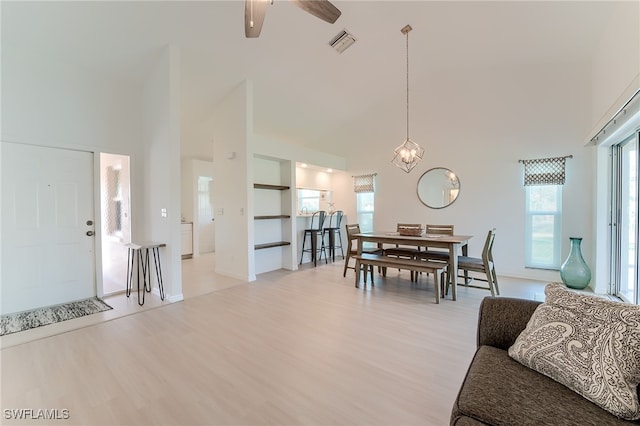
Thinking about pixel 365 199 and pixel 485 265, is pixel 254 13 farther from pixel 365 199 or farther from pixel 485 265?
pixel 365 199

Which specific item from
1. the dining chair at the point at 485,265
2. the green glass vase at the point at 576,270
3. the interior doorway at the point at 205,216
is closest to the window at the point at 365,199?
the dining chair at the point at 485,265

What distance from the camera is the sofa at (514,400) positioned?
100cm

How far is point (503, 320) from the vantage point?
5.15 ft

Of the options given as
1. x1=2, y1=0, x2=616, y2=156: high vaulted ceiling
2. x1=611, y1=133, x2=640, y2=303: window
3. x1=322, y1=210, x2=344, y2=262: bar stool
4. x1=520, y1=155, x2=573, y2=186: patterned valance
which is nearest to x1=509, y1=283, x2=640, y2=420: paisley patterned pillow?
x1=611, y1=133, x2=640, y2=303: window

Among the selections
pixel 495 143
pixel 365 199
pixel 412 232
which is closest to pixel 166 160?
pixel 412 232

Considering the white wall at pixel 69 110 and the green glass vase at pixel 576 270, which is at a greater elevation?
the white wall at pixel 69 110

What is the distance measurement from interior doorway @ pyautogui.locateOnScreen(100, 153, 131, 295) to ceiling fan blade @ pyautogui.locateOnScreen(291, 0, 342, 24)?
10.8 ft

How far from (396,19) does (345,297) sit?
388cm

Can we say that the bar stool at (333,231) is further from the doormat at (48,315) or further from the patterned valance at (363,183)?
the doormat at (48,315)

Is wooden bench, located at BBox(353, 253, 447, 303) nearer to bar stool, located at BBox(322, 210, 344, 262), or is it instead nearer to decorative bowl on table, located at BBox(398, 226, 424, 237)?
decorative bowl on table, located at BBox(398, 226, 424, 237)

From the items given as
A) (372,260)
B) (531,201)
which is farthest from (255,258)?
(531,201)

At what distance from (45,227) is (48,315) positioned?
3.34ft

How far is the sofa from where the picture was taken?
100cm

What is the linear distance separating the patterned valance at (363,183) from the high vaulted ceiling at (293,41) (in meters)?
1.86
